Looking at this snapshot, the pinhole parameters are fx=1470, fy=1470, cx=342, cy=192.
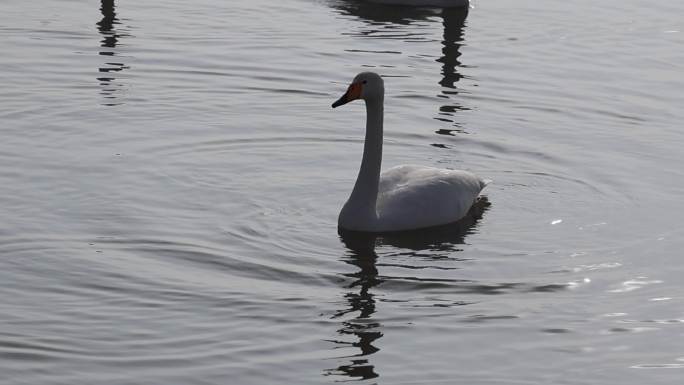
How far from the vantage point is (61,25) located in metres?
23.3

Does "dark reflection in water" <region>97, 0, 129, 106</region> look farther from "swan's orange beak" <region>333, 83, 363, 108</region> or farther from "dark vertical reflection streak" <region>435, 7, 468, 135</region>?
"swan's orange beak" <region>333, 83, 363, 108</region>

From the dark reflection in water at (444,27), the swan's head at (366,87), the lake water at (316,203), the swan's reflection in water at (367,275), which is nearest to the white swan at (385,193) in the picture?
the swan's head at (366,87)

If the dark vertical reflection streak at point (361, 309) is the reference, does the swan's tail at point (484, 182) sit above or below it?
above

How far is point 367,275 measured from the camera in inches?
492

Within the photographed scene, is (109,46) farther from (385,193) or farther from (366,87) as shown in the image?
(366,87)

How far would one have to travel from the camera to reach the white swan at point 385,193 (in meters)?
13.7

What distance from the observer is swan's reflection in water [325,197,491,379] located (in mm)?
10468

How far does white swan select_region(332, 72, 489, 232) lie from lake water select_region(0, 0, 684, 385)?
21 cm

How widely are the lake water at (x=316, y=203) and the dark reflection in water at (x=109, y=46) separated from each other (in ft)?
0.22

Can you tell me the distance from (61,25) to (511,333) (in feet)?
45.8

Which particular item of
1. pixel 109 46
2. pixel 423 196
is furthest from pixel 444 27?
pixel 423 196

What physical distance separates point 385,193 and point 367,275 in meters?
1.84

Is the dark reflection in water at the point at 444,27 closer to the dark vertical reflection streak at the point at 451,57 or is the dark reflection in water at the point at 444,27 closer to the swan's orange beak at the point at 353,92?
the dark vertical reflection streak at the point at 451,57

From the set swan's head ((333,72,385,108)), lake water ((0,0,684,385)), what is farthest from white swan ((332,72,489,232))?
lake water ((0,0,684,385))
